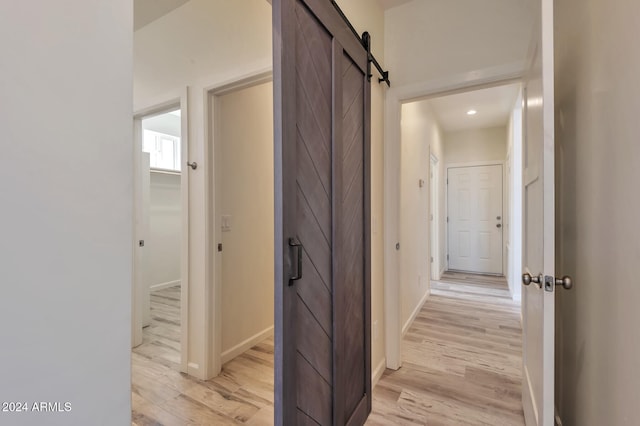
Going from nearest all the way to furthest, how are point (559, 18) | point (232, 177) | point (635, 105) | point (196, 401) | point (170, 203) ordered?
1. point (635, 105)
2. point (559, 18)
3. point (196, 401)
4. point (232, 177)
5. point (170, 203)

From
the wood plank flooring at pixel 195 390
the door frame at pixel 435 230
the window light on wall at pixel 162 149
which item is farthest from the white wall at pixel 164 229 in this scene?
the door frame at pixel 435 230

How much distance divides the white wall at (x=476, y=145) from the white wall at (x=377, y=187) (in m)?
4.09

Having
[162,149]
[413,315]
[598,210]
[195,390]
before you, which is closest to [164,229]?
[162,149]

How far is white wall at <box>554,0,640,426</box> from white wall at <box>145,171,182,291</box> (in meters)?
4.46

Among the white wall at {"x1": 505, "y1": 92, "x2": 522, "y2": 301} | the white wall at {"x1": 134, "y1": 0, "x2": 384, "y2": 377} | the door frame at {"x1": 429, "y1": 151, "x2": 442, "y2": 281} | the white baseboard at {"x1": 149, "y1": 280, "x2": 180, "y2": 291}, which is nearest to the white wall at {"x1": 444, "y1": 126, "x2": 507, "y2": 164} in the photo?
the door frame at {"x1": 429, "y1": 151, "x2": 442, "y2": 281}

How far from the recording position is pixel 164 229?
14.0 ft

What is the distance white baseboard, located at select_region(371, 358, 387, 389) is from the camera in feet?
6.51

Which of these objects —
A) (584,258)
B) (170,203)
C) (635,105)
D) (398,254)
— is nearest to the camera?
(635,105)

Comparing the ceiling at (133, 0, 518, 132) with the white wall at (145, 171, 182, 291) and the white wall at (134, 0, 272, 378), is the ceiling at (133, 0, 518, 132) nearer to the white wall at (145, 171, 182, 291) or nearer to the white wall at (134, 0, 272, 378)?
the white wall at (134, 0, 272, 378)

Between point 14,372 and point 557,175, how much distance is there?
211 centimetres

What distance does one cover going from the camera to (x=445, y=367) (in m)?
2.25

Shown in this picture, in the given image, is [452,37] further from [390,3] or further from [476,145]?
[476,145]

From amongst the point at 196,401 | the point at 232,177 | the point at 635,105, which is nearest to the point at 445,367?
the point at 196,401

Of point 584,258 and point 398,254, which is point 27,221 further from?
point 398,254
